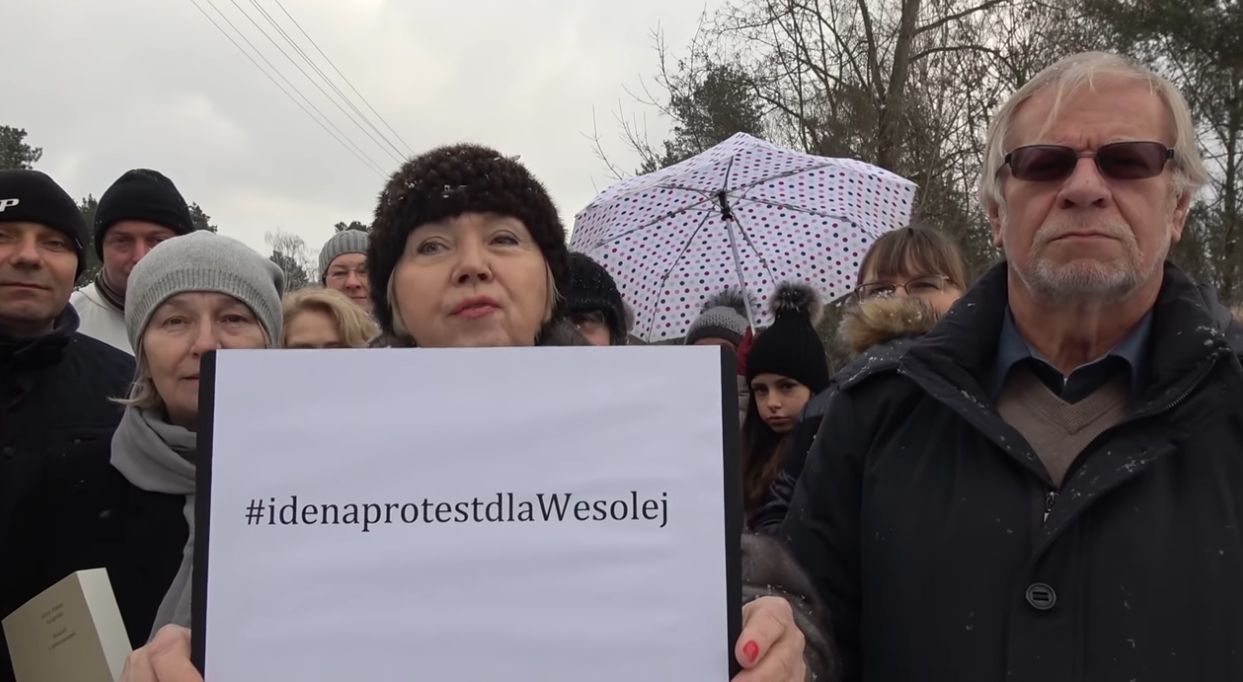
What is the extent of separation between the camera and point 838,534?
77.8 inches

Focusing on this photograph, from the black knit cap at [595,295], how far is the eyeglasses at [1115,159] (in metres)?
1.70

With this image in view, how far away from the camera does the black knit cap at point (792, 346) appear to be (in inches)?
162

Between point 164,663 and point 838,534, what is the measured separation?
3.91ft

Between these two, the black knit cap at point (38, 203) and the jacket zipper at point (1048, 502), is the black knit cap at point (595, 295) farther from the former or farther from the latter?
the jacket zipper at point (1048, 502)

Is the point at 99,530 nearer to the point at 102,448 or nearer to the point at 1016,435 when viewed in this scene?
the point at 102,448

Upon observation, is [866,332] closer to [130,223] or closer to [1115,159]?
[1115,159]

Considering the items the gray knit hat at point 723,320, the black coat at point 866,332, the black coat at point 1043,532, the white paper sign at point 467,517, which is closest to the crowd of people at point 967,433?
the black coat at point 1043,532

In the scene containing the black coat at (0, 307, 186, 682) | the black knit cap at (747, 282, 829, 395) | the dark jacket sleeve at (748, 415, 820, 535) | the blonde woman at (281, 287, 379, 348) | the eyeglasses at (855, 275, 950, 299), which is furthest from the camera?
the black knit cap at (747, 282, 829, 395)

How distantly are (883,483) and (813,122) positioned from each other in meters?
14.1

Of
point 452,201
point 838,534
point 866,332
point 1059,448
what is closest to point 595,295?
point 866,332

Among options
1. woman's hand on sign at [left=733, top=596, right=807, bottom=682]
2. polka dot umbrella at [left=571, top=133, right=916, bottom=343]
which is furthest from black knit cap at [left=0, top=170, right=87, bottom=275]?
woman's hand on sign at [left=733, top=596, right=807, bottom=682]

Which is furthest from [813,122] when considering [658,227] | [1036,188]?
[1036,188]

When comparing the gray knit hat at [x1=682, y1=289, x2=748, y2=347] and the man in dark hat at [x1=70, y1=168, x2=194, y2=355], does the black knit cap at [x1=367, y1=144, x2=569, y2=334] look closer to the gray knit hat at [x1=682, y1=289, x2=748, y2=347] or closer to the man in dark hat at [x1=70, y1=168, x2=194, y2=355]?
the man in dark hat at [x1=70, y1=168, x2=194, y2=355]

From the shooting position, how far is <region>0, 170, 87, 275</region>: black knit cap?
306 centimetres
